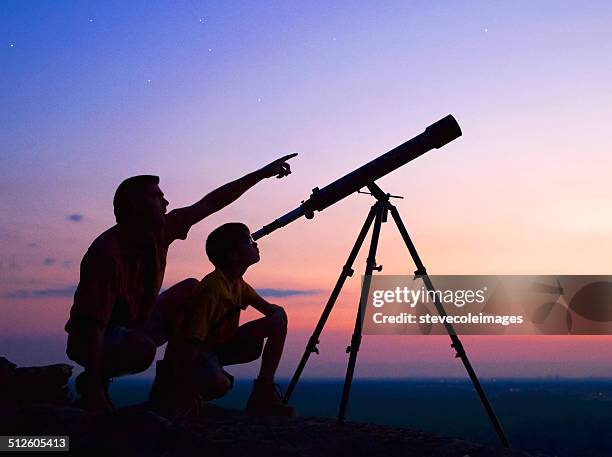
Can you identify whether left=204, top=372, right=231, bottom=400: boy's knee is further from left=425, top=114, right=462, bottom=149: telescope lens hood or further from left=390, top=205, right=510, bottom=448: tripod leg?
left=425, top=114, right=462, bottom=149: telescope lens hood

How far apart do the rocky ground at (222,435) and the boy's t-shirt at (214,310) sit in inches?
34.4

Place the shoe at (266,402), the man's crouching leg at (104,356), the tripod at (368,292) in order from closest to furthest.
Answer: the man's crouching leg at (104,356), the shoe at (266,402), the tripod at (368,292)

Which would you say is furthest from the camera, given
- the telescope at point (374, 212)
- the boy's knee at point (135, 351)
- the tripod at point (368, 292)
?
the telescope at point (374, 212)

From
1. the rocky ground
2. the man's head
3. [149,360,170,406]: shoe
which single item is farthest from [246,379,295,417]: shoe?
the man's head

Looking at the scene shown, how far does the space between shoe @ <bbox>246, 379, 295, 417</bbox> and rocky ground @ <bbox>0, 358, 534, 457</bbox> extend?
14 centimetres

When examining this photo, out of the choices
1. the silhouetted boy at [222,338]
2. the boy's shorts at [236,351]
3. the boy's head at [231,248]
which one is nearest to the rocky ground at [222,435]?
the silhouetted boy at [222,338]

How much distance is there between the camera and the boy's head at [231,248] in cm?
716

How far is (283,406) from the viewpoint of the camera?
740 cm

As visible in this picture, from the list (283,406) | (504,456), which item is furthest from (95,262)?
(504,456)

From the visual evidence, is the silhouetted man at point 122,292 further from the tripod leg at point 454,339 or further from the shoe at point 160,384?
the tripod leg at point 454,339

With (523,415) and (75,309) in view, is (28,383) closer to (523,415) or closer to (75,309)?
(75,309)

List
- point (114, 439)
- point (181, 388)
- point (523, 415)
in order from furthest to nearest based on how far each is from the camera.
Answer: point (523, 415) < point (181, 388) < point (114, 439)

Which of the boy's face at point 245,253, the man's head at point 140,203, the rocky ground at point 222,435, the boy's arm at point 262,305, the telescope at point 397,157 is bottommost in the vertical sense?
the rocky ground at point 222,435

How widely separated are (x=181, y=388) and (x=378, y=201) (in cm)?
353
